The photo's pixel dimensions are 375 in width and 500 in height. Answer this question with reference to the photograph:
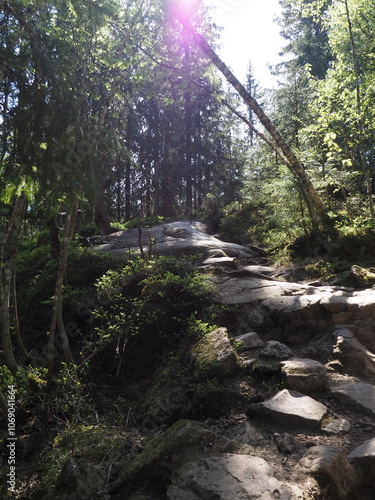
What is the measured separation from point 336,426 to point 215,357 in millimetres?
1638

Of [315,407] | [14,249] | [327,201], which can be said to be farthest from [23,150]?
[327,201]

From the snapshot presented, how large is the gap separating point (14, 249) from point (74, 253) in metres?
4.16

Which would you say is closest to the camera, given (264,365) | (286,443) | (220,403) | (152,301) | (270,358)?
(286,443)

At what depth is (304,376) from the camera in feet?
13.5

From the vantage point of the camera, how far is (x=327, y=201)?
458 inches

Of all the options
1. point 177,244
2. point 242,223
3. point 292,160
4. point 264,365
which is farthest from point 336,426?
point 242,223

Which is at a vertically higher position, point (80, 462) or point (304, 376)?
point (304, 376)

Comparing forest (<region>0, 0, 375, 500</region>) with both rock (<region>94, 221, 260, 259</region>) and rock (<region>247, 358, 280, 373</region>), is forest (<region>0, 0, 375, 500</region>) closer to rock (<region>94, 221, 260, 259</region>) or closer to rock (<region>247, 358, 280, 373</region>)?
rock (<region>94, 221, 260, 259</region>)

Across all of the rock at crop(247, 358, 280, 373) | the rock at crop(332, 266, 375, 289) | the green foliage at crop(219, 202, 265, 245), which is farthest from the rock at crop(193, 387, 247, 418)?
the green foliage at crop(219, 202, 265, 245)

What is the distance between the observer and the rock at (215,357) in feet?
14.6

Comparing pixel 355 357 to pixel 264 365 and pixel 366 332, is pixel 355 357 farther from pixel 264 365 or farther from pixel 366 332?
pixel 264 365

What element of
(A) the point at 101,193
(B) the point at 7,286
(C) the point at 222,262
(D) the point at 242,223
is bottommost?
(C) the point at 222,262

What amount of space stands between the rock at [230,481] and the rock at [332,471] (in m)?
0.26

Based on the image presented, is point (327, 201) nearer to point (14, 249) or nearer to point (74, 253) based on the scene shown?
point (74, 253)
